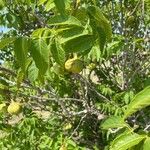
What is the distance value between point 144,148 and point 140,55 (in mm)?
3251

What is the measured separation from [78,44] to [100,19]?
0.39ft

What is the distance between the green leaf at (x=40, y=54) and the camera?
1454 mm

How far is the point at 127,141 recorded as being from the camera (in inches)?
53.1

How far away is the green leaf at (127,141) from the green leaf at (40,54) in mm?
344

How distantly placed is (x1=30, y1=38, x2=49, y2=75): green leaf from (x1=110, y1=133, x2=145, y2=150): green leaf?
0.34 meters

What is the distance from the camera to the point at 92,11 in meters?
1.55

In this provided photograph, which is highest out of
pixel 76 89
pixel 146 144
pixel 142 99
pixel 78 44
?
pixel 78 44

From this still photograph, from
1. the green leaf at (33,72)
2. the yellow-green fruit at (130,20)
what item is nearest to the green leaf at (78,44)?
the green leaf at (33,72)

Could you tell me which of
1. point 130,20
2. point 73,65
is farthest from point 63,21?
point 130,20

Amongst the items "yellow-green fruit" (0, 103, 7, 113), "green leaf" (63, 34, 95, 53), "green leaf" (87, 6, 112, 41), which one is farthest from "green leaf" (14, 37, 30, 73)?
"yellow-green fruit" (0, 103, 7, 113)

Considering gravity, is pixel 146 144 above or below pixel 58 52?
below

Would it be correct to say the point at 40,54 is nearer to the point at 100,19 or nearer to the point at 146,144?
the point at 100,19

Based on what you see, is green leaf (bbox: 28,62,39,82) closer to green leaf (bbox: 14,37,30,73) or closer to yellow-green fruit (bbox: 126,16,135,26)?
green leaf (bbox: 14,37,30,73)

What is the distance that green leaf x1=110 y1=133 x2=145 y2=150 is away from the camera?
133cm
